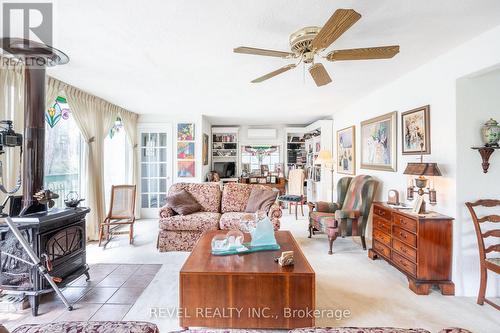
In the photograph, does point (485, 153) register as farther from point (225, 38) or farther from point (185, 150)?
point (185, 150)

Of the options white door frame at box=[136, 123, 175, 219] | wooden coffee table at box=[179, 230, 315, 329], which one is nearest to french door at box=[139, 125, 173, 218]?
white door frame at box=[136, 123, 175, 219]

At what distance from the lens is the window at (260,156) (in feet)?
23.3

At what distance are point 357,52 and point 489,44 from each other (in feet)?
4.30

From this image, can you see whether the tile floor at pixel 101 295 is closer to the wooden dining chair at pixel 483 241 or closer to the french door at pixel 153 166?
the french door at pixel 153 166

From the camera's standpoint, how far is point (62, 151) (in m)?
3.62

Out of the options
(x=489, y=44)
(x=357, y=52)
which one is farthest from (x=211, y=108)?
(x=489, y=44)

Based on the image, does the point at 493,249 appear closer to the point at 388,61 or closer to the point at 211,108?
the point at 388,61

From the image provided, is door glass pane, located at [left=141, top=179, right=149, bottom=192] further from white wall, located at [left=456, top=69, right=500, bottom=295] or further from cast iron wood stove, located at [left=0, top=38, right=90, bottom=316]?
white wall, located at [left=456, top=69, right=500, bottom=295]

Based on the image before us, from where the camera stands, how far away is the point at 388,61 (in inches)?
104

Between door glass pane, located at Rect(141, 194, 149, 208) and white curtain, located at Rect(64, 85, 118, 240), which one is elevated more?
white curtain, located at Rect(64, 85, 118, 240)

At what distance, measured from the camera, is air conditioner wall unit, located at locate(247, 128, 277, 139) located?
6902 mm

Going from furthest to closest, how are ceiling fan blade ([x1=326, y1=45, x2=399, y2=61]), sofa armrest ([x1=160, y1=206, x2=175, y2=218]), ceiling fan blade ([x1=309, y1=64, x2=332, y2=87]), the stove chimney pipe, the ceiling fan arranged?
sofa armrest ([x1=160, y1=206, x2=175, y2=218]) → the stove chimney pipe → ceiling fan blade ([x1=309, y1=64, x2=332, y2=87]) → ceiling fan blade ([x1=326, y1=45, x2=399, y2=61]) → the ceiling fan

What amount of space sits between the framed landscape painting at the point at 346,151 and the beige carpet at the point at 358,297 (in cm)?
166

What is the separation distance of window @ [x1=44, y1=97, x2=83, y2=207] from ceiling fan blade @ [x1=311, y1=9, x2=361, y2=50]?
367 centimetres
